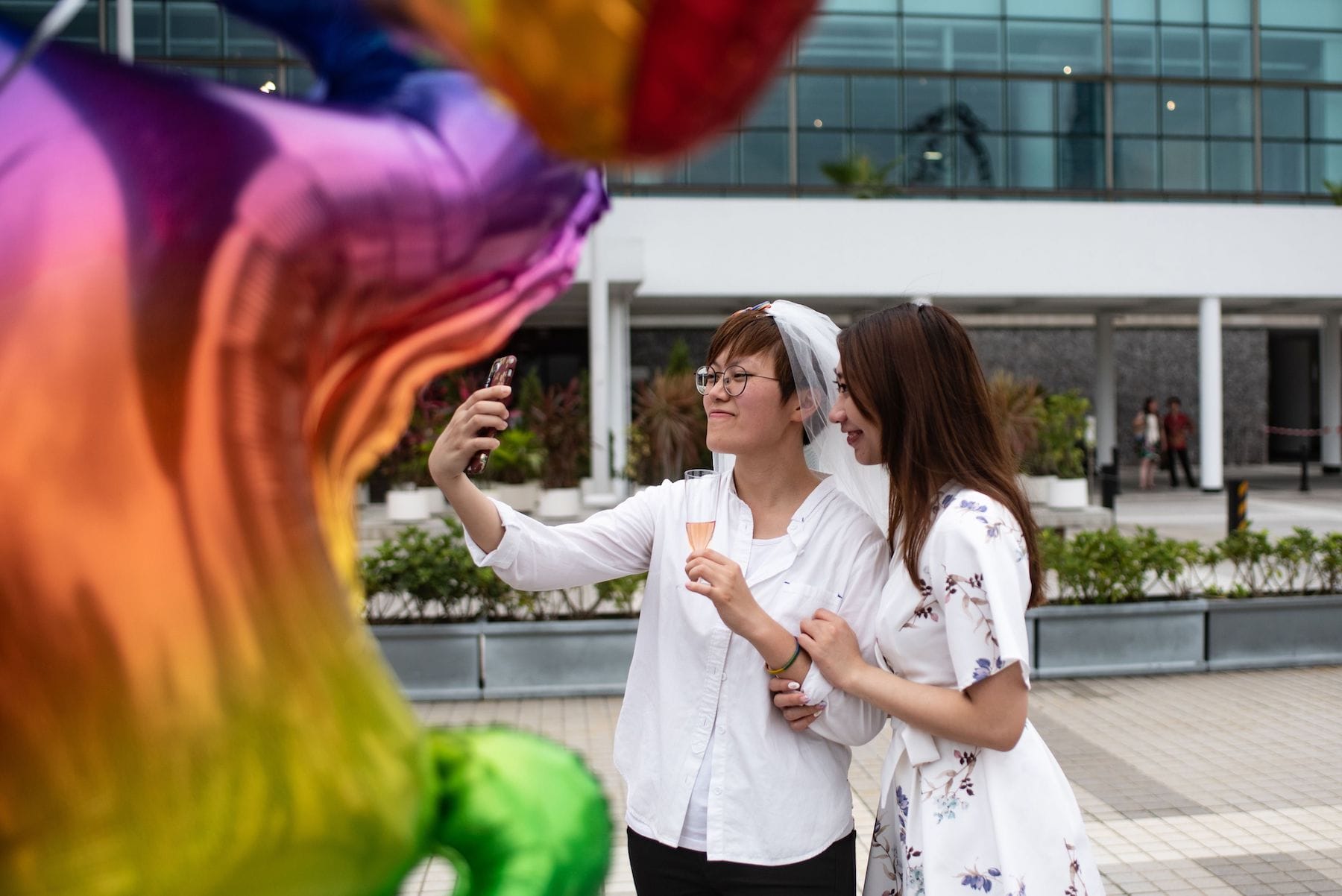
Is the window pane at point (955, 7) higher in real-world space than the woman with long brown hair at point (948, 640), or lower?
higher

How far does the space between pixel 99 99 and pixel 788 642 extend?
1.29 meters

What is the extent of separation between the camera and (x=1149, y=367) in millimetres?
25625

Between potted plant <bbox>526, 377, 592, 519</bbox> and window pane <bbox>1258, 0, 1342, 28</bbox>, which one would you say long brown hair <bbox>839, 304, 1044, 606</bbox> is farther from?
window pane <bbox>1258, 0, 1342, 28</bbox>

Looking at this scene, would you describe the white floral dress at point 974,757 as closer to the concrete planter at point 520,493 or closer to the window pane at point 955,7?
the concrete planter at point 520,493

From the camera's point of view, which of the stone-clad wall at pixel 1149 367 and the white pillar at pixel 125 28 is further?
the stone-clad wall at pixel 1149 367

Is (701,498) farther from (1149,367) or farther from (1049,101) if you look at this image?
(1149,367)

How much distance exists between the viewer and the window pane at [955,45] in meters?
20.8

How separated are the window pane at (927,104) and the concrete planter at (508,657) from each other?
692 inches

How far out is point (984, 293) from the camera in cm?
1542

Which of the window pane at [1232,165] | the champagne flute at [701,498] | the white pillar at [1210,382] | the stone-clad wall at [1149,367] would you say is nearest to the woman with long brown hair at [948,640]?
the champagne flute at [701,498]

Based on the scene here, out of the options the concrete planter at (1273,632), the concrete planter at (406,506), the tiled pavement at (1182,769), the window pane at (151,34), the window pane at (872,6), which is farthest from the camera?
the window pane at (872,6)

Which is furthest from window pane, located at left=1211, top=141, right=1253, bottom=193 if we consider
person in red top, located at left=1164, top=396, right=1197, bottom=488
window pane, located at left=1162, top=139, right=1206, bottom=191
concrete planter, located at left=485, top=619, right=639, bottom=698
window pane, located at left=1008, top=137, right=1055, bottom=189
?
concrete planter, located at left=485, top=619, right=639, bottom=698

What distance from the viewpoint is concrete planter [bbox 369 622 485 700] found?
6.03 metres

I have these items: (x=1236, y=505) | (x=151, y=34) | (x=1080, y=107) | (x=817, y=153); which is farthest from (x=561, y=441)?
(x=1080, y=107)
